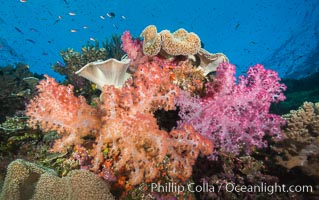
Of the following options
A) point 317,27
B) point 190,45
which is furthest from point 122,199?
point 317,27

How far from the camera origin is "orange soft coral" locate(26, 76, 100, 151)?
2.60 meters

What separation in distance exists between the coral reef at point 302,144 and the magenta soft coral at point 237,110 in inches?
14.2

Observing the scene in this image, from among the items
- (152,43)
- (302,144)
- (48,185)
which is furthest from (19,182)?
(302,144)

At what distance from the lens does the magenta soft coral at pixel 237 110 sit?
2.80 m

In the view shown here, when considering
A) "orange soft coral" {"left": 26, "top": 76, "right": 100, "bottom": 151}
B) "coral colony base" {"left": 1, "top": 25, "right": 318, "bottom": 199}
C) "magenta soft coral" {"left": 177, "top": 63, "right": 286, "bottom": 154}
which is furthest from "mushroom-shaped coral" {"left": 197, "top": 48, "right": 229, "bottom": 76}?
"orange soft coral" {"left": 26, "top": 76, "right": 100, "bottom": 151}

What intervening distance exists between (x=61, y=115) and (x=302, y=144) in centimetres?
341

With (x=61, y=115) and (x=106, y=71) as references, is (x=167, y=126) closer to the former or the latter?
(x=106, y=71)

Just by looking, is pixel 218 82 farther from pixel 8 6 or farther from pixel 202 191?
pixel 8 6

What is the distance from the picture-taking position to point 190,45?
Answer: 3525 mm

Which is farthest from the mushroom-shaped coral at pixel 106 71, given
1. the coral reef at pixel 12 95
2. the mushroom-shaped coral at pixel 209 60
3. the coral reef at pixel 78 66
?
the coral reef at pixel 12 95

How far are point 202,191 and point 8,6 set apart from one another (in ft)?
232

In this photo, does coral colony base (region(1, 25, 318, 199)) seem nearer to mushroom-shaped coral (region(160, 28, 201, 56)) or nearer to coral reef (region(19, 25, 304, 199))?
coral reef (region(19, 25, 304, 199))

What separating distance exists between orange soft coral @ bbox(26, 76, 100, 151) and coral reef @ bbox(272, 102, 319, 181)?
2813 mm

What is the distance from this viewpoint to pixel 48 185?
8.44 feet
